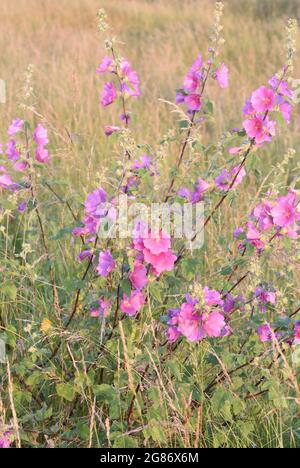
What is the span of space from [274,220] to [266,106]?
31 centimetres

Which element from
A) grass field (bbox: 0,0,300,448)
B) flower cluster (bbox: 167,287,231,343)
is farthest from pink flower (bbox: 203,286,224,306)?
grass field (bbox: 0,0,300,448)

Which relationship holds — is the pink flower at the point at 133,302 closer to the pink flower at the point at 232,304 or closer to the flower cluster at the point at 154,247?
the flower cluster at the point at 154,247

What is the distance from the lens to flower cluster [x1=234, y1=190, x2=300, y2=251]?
179cm

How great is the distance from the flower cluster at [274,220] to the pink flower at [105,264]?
0.37m

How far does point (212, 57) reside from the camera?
78.4 inches

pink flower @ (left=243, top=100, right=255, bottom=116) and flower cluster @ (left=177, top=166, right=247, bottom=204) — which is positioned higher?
pink flower @ (left=243, top=100, right=255, bottom=116)

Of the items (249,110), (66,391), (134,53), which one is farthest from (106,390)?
(134,53)

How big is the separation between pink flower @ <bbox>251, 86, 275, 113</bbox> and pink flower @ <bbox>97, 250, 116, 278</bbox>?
56 centimetres

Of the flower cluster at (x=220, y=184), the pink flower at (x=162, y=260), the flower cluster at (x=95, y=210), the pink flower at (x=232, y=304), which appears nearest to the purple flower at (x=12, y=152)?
the flower cluster at (x=95, y=210)

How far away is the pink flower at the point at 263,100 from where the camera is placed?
1830 mm

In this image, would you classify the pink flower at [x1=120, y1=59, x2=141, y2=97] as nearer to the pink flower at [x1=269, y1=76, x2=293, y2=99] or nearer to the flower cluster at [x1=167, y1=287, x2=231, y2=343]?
the pink flower at [x1=269, y1=76, x2=293, y2=99]

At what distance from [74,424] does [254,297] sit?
25.6 inches

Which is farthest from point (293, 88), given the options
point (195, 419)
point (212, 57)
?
point (195, 419)

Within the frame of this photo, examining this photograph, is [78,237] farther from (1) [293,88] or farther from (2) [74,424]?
(1) [293,88]
